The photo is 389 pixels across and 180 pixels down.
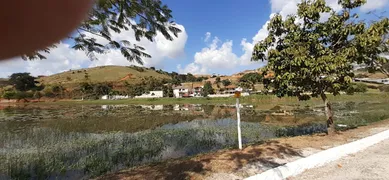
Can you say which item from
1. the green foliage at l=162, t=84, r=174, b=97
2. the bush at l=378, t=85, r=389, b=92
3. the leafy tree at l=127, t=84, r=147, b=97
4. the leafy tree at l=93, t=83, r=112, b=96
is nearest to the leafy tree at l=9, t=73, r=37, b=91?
the bush at l=378, t=85, r=389, b=92

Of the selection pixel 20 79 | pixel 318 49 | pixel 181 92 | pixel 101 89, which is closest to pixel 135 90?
pixel 101 89

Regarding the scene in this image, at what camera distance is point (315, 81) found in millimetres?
9383

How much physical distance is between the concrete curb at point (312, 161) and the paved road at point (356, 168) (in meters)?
0.15

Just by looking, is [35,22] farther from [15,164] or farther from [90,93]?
[90,93]

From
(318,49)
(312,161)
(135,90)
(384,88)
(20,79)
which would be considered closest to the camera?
(20,79)

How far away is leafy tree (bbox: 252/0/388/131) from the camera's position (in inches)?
341

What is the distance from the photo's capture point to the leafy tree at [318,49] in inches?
341

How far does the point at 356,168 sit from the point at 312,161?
0.84 m

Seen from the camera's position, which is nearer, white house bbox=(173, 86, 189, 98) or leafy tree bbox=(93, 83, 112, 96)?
leafy tree bbox=(93, 83, 112, 96)

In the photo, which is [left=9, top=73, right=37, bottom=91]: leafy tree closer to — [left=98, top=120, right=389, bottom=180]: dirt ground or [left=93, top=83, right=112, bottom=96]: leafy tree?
[left=98, top=120, right=389, bottom=180]: dirt ground

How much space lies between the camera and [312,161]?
21.0 ft

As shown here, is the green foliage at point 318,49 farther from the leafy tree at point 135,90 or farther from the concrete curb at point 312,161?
the leafy tree at point 135,90

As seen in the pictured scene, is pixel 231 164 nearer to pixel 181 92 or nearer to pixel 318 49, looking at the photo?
pixel 318 49

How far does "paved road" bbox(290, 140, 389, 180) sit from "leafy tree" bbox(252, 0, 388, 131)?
2617mm
